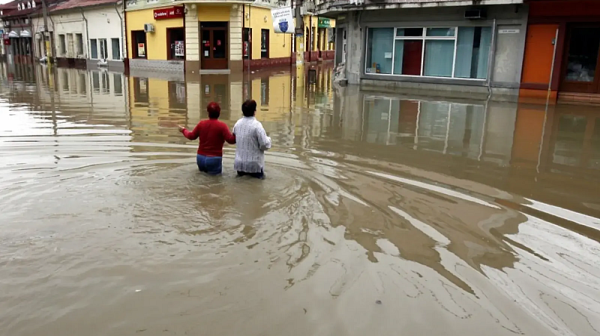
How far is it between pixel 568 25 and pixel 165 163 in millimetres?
14067

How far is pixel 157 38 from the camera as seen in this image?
104 ft

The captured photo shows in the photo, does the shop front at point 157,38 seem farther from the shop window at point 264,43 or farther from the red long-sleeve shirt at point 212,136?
the red long-sleeve shirt at point 212,136

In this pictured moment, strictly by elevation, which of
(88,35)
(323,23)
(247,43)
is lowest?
(247,43)

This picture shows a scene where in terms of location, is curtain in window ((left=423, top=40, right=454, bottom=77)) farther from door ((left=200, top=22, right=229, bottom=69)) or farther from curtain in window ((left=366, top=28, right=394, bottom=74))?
door ((left=200, top=22, right=229, bottom=69))

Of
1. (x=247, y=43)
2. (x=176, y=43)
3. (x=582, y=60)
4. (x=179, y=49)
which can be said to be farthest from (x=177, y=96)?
(x=247, y=43)

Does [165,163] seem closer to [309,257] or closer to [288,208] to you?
[288,208]

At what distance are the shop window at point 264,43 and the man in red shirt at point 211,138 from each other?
27.6 m

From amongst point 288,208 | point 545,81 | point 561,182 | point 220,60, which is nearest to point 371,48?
point 545,81

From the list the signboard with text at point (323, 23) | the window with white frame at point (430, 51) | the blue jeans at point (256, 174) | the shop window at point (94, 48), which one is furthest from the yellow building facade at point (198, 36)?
the blue jeans at point (256, 174)

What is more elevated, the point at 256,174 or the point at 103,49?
the point at 103,49

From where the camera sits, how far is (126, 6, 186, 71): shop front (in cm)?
3025

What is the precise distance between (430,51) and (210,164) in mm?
14610

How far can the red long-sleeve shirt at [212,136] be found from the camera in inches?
248

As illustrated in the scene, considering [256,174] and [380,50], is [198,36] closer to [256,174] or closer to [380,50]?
[380,50]
